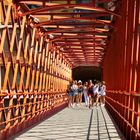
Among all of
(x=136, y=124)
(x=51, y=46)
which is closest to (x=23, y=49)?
(x=136, y=124)

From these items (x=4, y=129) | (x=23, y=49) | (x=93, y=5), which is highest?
(x=93, y=5)

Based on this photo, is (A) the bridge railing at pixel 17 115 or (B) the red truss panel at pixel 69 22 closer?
(A) the bridge railing at pixel 17 115

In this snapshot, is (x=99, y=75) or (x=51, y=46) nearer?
(x=51, y=46)

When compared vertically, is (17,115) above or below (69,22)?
below

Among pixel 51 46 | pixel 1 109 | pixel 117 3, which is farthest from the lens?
pixel 51 46

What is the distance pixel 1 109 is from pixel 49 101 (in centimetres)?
1329

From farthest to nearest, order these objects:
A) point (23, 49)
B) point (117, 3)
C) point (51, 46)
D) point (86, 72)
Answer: point (86, 72) < point (51, 46) < point (117, 3) < point (23, 49)

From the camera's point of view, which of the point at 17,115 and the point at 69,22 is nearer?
the point at 17,115

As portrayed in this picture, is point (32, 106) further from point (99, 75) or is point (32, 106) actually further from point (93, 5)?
point (99, 75)

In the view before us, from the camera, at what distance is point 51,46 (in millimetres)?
27453

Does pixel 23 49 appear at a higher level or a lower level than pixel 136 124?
higher

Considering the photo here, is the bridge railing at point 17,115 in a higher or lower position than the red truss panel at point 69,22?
lower

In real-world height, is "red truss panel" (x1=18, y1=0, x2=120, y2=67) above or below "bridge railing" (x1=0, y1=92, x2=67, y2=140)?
above

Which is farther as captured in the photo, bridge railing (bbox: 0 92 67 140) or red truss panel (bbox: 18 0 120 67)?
red truss panel (bbox: 18 0 120 67)
